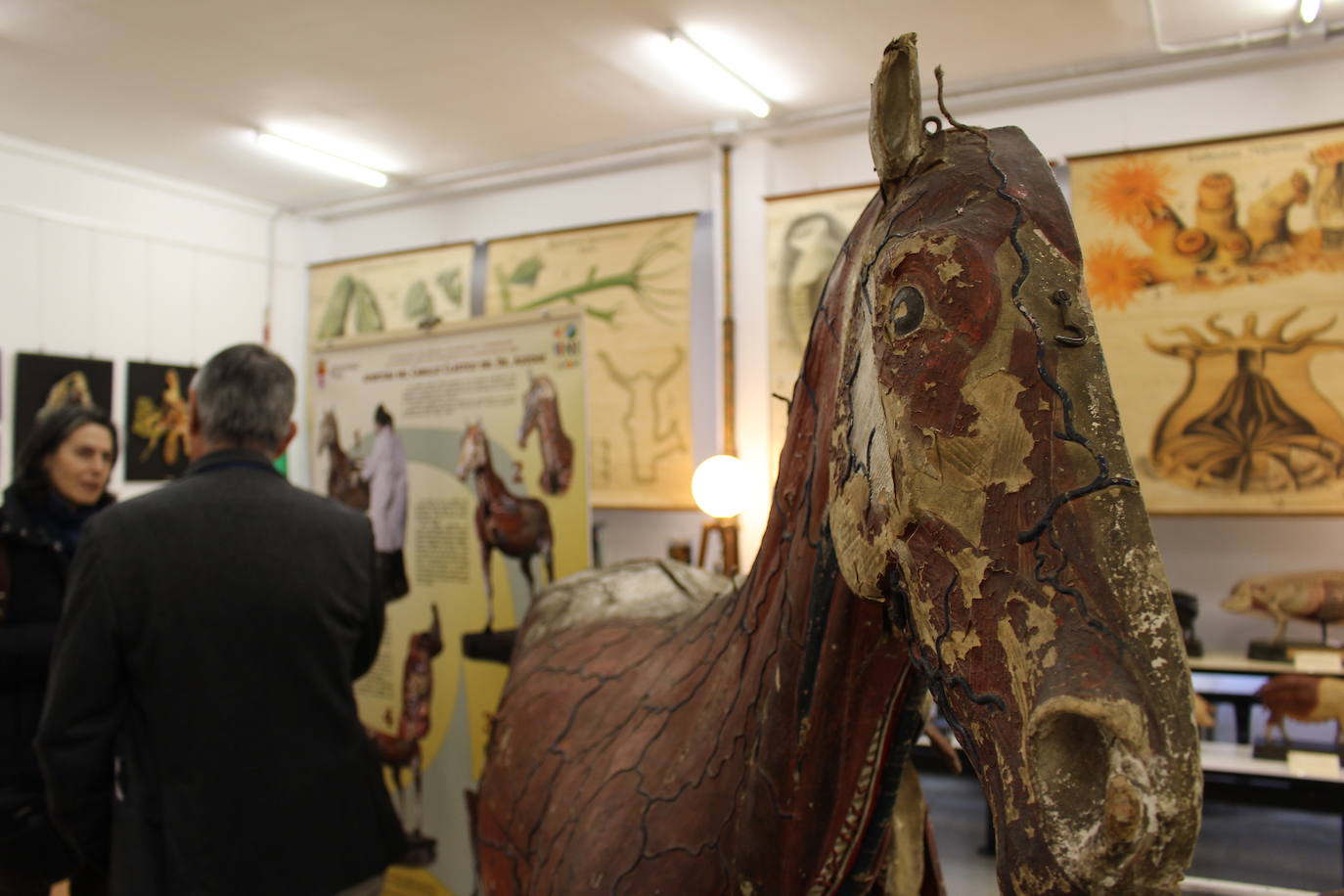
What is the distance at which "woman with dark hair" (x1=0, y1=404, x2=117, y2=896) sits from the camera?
2766mm

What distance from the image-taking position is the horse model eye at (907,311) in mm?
893

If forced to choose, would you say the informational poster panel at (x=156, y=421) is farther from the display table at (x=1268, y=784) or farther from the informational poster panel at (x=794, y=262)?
the display table at (x=1268, y=784)

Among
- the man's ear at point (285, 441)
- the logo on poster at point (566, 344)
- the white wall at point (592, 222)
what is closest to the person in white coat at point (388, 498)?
the logo on poster at point (566, 344)

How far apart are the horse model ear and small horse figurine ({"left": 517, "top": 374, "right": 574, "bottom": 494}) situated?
2.45 m

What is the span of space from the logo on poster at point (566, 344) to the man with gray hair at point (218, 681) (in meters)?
1.21

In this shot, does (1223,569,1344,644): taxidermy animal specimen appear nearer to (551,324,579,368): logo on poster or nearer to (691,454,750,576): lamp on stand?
(691,454,750,576): lamp on stand

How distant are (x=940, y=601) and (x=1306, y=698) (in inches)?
145

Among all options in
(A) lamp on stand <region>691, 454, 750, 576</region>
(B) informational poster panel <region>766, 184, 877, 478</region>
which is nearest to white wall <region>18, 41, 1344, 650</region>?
(B) informational poster panel <region>766, 184, 877, 478</region>

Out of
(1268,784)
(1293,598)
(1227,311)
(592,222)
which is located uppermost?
(592,222)

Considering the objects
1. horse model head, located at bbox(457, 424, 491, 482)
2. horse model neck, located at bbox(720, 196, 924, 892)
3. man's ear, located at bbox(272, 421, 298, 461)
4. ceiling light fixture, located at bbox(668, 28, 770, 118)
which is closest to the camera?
horse model neck, located at bbox(720, 196, 924, 892)

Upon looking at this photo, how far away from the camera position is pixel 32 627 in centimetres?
282

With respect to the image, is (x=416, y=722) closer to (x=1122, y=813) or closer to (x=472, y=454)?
(x=472, y=454)

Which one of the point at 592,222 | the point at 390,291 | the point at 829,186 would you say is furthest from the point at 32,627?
the point at 829,186

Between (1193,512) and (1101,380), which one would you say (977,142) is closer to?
(1101,380)
